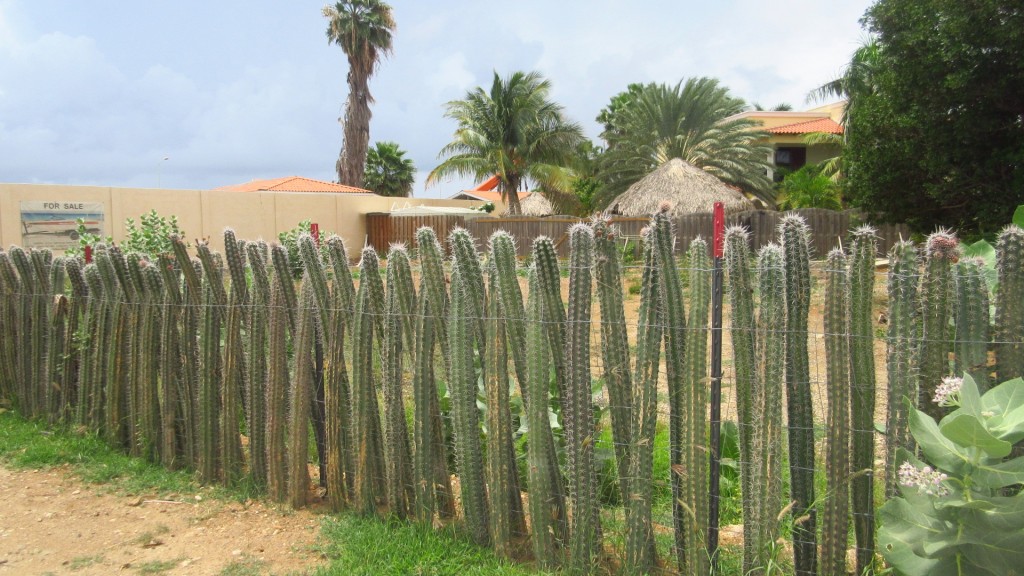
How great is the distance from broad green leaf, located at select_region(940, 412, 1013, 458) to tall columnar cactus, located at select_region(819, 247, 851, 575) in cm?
57

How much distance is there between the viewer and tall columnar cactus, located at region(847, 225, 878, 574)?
2965 millimetres

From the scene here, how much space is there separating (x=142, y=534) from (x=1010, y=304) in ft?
14.4

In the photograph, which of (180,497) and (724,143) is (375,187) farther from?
(180,497)

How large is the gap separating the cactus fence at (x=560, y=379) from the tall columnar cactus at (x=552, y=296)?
1 centimetres

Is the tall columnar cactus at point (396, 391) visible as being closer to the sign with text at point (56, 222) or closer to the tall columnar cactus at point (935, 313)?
the tall columnar cactus at point (935, 313)

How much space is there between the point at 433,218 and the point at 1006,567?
78.0 feet

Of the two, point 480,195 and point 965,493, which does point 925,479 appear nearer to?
point 965,493

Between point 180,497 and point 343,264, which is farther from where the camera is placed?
point 180,497

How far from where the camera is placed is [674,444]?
11.1ft

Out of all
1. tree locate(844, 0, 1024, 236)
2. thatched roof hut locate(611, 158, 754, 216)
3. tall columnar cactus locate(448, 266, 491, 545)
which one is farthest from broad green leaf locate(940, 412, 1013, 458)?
thatched roof hut locate(611, 158, 754, 216)

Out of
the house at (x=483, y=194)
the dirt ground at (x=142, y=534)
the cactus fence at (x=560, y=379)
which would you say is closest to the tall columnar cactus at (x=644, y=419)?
the cactus fence at (x=560, y=379)

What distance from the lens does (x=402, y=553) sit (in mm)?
3791

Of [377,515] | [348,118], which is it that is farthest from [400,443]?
[348,118]

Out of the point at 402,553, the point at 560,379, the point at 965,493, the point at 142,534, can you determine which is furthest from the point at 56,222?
the point at 965,493
